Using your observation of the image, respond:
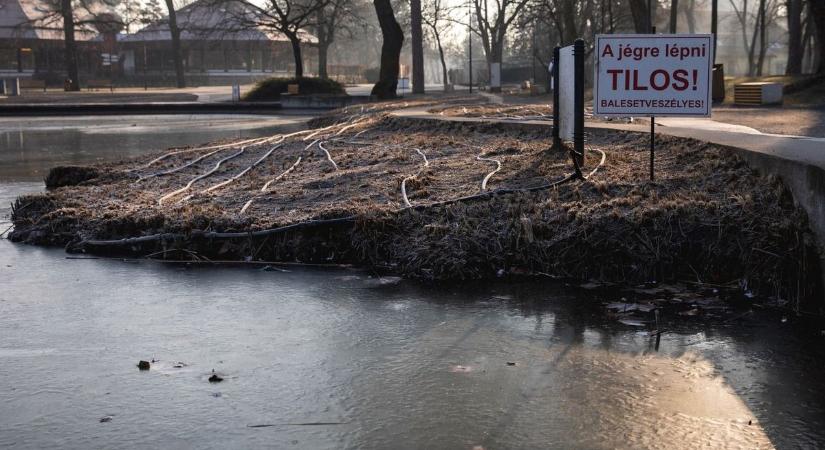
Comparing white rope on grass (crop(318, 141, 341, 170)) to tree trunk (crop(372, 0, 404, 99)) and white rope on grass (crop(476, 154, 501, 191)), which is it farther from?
tree trunk (crop(372, 0, 404, 99))

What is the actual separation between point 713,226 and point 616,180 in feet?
5.67

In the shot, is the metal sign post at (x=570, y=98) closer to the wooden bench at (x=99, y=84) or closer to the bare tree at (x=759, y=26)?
the bare tree at (x=759, y=26)

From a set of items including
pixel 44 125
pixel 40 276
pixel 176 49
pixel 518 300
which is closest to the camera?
pixel 518 300

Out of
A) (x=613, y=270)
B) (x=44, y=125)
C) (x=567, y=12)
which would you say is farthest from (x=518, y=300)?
(x=567, y=12)

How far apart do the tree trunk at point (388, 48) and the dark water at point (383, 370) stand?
31143 mm

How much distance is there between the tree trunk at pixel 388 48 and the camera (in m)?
37.2

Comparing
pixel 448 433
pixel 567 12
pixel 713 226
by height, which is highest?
pixel 567 12

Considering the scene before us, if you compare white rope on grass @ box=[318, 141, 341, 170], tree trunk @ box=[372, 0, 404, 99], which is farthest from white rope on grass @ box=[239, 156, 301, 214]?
tree trunk @ box=[372, 0, 404, 99]

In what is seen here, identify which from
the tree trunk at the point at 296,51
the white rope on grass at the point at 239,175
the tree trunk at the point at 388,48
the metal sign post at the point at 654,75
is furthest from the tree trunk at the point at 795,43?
the metal sign post at the point at 654,75

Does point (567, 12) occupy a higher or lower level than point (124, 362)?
higher

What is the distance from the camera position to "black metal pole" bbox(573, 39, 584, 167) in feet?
30.4

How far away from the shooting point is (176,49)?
72312 mm

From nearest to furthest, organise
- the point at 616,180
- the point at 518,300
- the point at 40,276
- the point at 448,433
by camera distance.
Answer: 1. the point at 448,433
2. the point at 518,300
3. the point at 40,276
4. the point at 616,180

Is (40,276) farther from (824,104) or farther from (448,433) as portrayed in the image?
(824,104)
